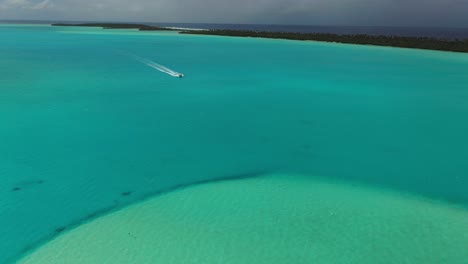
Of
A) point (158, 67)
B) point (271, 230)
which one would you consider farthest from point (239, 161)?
point (158, 67)

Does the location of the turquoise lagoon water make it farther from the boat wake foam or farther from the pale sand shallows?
the boat wake foam

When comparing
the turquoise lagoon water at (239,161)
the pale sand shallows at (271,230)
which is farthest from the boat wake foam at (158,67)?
the pale sand shallows at (271,230)

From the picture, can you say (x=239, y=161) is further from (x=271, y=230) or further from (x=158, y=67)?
(x=158, y=67)

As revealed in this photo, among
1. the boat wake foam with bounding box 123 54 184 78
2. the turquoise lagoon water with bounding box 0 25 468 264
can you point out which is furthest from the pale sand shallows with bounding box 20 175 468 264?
the boat wake foam with bounding box 123 54 184 78

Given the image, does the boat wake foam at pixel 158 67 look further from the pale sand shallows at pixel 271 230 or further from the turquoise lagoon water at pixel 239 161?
the pale sand shallows at pixel 271 230

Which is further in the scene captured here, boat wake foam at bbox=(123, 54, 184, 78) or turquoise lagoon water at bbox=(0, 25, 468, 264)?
boat wake foam at bbox=(123, 54, 184, 78)
